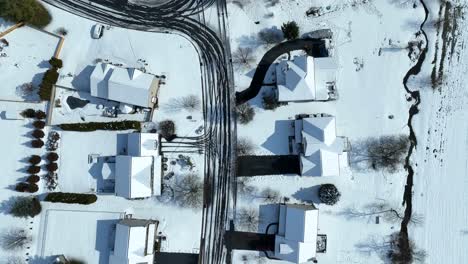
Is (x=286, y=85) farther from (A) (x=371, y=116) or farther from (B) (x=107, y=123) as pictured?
(B) (x=107, y=123)

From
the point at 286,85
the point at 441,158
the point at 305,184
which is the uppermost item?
the point at 286,85

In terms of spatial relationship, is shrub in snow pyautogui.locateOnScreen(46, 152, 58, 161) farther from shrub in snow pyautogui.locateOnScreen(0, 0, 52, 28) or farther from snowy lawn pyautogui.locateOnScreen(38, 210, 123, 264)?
shrub in snow pyautogui.locateOnScreen(0, 0, 52, 28)

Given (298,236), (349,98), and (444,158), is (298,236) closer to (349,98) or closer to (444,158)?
(349,98)

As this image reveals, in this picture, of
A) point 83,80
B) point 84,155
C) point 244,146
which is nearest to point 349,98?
point 244,146

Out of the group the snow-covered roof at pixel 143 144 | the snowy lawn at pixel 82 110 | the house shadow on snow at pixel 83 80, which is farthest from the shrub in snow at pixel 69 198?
the house shadow on snow at pixel 83 80

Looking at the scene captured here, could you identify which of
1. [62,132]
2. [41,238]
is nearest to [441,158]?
[62,132]

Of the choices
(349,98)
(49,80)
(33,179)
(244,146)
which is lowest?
(33,179)
